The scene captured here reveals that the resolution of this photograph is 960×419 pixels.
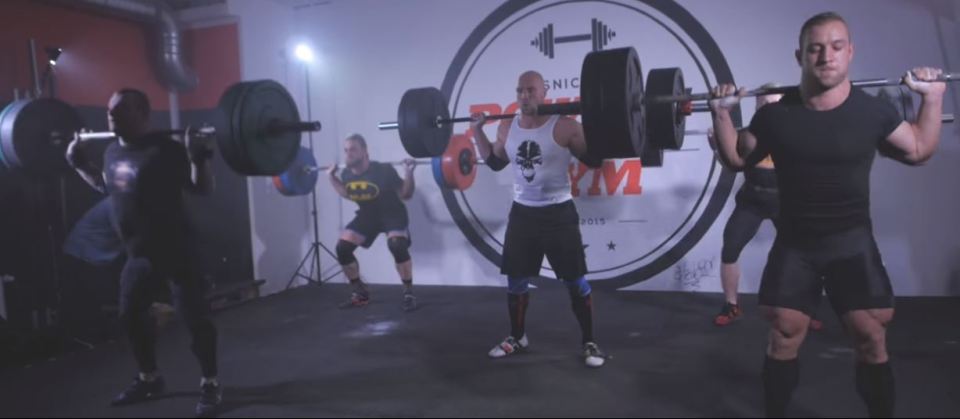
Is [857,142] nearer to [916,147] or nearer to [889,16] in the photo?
[916,147]

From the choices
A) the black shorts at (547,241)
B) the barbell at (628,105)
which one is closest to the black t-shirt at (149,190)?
the black shorts at (547,241)

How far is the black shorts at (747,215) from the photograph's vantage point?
3301mm

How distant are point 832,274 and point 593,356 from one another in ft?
3.84

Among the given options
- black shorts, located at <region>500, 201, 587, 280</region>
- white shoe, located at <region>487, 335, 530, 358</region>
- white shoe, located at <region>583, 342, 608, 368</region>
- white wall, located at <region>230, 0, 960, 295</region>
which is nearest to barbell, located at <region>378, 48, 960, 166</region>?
black shorts, located at <region>500, 201, 587, 280</region>

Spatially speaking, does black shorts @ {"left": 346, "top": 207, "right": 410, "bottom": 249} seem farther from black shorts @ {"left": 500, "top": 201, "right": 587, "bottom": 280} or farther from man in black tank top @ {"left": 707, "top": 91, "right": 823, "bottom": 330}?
man in black tank top @ {"left": 707, "top": 91, "right": 823, "bottom": 330}

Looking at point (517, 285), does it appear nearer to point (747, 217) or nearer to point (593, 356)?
point (593, 356)

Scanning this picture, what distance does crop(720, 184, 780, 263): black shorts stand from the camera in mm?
3301

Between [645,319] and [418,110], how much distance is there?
167 centimetres

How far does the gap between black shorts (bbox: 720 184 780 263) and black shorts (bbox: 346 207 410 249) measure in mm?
1981

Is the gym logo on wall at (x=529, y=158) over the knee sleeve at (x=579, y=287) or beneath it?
over

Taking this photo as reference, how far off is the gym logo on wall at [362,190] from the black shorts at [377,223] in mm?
102

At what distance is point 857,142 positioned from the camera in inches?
70.0

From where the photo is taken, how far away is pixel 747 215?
3371 mm

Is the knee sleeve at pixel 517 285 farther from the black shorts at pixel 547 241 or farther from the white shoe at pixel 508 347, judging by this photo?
the white shoe at pixel 508 347
